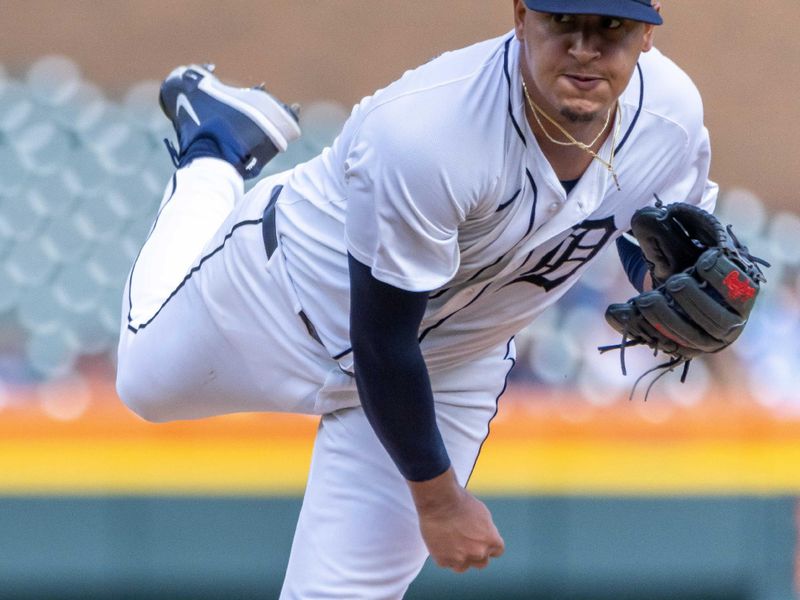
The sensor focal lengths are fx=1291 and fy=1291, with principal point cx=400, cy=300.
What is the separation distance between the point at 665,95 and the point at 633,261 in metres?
0.32

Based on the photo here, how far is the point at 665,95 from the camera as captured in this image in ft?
4.87

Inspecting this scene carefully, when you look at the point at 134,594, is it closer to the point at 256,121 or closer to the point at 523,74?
the point at 256,121

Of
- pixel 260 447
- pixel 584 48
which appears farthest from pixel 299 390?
pixel 260 447

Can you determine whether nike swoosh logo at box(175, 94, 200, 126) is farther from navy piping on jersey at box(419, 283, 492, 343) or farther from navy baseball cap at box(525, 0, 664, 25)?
navy baseball cap at box(525, 0, 664, 25)

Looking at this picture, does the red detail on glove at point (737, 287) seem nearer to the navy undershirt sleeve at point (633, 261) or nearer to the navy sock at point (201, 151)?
the navy undershirt sleeve at point (633, 261)

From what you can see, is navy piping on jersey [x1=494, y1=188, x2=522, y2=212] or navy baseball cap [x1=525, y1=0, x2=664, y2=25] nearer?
navy baseball cap [x1=525, y1=0, x2=664, y2=25]

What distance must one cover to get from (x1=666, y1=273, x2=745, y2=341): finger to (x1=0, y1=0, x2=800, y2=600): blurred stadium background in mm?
1195

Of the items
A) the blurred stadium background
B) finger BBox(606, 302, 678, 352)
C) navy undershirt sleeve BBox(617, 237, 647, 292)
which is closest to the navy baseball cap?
finger BBox(606, 302, 678, 352)

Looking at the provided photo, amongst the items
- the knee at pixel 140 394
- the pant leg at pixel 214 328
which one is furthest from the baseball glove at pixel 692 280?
the knee at pixel 140 394

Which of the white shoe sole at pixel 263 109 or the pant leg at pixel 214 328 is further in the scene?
the white shoe sole at pixel 263 109

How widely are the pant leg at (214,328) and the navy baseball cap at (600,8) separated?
0.55 metres

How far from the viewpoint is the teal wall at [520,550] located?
8.41ft

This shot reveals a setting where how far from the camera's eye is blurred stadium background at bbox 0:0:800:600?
8.40 ft

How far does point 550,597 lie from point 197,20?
2.16 meters
